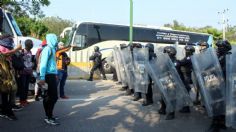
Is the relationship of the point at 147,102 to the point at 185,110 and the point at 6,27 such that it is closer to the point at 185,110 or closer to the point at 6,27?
the point at 185,110

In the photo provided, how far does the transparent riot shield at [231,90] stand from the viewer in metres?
7.03

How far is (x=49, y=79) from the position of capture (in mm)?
8078

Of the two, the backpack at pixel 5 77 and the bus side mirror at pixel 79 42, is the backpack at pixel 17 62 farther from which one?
the bus side mirror at pixel 79 42

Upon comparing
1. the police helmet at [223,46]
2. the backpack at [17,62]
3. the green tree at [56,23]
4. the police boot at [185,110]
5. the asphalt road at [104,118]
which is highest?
the green tree at [56,23]

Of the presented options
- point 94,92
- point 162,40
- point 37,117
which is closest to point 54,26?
point 162,40

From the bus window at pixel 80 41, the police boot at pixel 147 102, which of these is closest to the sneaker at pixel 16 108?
the police boot at pixel 147 102

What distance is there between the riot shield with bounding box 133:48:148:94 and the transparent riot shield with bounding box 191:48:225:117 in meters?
2.69

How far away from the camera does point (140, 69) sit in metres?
11.3

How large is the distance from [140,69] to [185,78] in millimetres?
1578

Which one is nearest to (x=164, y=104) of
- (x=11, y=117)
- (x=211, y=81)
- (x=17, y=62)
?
(x=211, y=81)

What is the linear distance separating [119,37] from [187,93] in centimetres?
1822

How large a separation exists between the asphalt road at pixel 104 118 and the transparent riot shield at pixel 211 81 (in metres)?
0.59

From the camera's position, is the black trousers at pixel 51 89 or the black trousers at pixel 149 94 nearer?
the black trousers at pixel 51 89

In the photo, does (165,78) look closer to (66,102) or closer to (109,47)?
(66,102)
